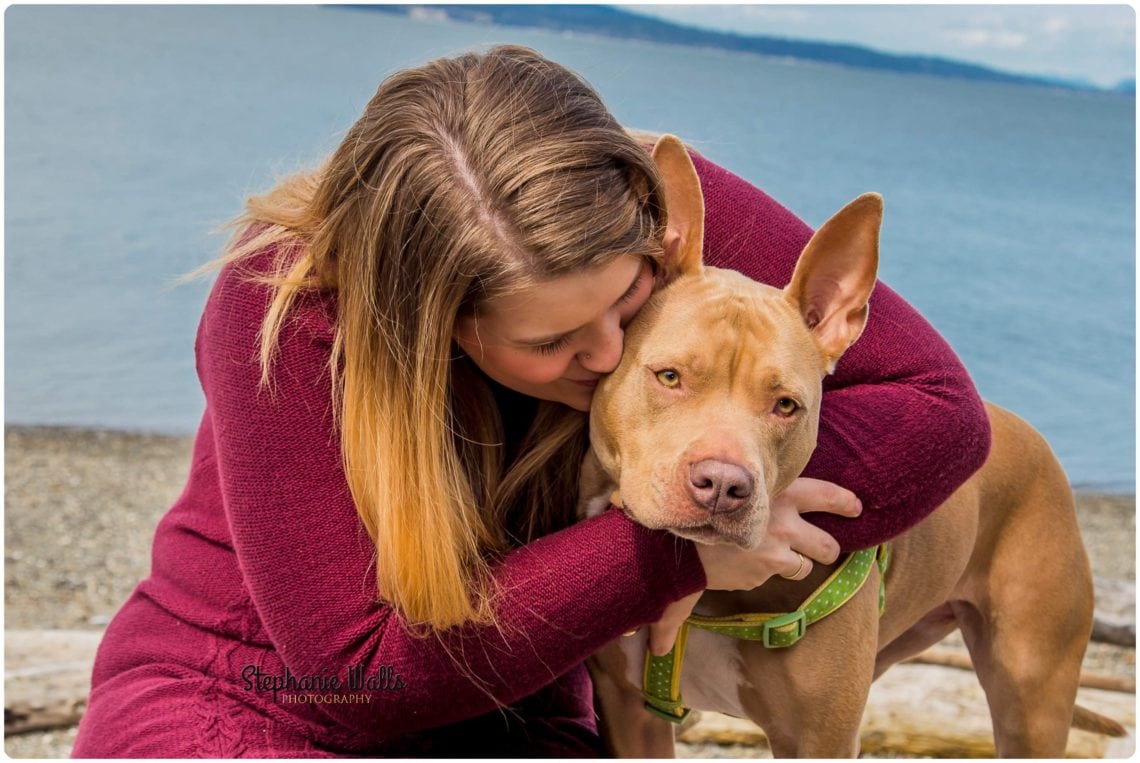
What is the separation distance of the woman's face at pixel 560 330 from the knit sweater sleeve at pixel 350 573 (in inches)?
13.9

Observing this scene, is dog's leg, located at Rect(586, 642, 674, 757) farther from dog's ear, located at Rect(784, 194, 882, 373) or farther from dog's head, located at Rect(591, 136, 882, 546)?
dog's ear, located at Rect(784, 194, 882, 373)

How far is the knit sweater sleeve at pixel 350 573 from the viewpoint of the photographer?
9.25 ft

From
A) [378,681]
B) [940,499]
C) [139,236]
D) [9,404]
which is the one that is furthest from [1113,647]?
[139,236]

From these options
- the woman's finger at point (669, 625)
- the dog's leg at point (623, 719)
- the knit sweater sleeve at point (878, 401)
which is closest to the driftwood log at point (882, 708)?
the dog's leg at point (623, 719)

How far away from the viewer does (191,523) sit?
128 inches

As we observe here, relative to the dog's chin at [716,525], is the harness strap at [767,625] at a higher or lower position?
lower

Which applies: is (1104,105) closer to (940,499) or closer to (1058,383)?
(1058,383)

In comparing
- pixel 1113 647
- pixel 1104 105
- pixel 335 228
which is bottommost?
pixel 1104 105

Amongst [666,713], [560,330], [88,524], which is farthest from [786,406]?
[88,524]

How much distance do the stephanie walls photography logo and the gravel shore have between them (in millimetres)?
2205

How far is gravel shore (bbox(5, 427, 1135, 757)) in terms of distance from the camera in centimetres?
637

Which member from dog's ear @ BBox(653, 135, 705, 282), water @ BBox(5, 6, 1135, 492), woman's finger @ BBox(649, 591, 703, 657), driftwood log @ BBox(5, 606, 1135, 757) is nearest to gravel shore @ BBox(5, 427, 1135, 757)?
driftwood log @ BBox(5, 606, 1135, 757)

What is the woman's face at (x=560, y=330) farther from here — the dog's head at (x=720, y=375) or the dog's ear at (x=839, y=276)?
the dog's ear at (x=839, y=276)

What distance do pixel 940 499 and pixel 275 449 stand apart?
167cm
